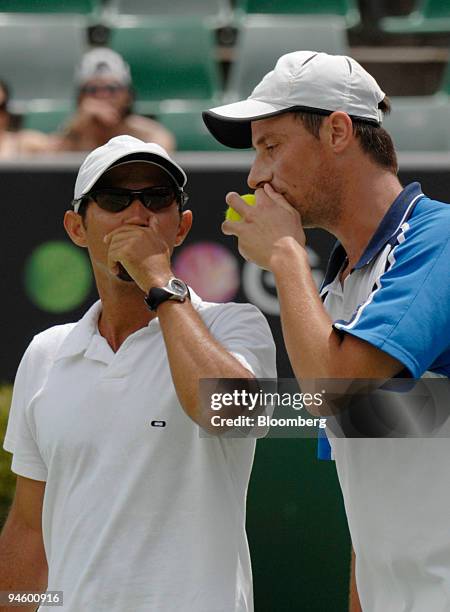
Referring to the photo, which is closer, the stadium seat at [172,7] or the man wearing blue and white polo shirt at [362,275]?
the man wearing blue and white polo shirt at [362,275]

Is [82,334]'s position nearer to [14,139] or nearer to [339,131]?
[339,131]

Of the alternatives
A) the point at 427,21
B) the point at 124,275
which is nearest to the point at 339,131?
the point at 124,275

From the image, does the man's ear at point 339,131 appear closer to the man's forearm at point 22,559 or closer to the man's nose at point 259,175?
the man's nose at point 259,175

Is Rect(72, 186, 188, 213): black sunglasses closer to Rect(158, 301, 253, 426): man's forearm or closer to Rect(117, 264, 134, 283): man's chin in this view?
Rect(117, 264, 134, 283): man's chin

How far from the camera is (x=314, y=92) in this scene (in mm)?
2119

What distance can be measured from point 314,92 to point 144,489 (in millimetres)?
820

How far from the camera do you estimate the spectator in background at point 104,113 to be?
5.23m

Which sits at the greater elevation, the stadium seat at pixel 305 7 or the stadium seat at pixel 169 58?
the stadium seat at pixel 305 7

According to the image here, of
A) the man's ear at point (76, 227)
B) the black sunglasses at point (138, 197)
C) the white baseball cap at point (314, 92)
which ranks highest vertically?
the white baseball cap at point (314, 92)

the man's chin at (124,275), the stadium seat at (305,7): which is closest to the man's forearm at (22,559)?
the man's chin at (124,275)

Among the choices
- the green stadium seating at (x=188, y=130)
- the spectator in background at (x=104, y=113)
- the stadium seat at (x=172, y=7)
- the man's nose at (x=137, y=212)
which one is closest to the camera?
the man's nose at (x=137, y=212)

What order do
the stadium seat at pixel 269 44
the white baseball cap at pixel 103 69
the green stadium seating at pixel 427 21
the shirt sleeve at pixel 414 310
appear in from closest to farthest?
the shirt sleeve at pixel 414 310, the white baseball cap at pixel 103 69, the stadium seat at pixel 269 44, the green stadium seating at pixel 427 21

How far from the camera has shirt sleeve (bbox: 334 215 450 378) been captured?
184cm

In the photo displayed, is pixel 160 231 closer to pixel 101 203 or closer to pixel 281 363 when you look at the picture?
pixel 101 203
